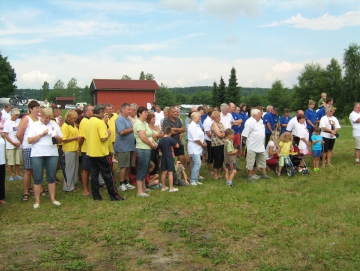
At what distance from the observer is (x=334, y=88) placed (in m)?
60.4

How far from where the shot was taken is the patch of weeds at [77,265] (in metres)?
4.32

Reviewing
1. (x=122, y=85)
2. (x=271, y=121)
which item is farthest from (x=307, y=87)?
(x=271, y=121)

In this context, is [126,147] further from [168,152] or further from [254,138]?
[254,138]

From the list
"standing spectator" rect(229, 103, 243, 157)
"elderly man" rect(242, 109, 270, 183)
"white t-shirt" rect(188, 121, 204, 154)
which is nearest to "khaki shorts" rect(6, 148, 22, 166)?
"white t-shirt" rect(188, 121, 204, 154)

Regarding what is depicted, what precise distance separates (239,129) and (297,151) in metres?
2.37

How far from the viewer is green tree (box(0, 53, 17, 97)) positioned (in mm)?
53562

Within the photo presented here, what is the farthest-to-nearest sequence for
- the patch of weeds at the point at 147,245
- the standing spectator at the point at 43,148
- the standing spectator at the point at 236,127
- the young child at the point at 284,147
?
the standing spectator at the point at 236,127
the young child at the point at 284,147
the standing spectator at the point at 43,148
the patch of weeds at the point at 147,245

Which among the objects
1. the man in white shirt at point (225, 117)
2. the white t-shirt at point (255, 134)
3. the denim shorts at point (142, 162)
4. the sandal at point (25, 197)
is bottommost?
the sandal at point (25, 197)

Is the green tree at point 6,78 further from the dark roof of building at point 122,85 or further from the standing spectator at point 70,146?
the standing spectator at point 70,146

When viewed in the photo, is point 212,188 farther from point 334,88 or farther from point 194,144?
point 334,88

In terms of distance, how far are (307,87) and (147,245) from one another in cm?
7969

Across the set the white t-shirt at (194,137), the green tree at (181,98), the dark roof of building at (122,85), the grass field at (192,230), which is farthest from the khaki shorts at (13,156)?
the green tree at (181,98)

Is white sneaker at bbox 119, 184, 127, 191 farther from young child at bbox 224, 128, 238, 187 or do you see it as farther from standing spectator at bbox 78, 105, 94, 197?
young child at bbox 224, 128, 238, 187

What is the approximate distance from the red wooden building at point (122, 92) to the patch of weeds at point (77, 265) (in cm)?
3952
